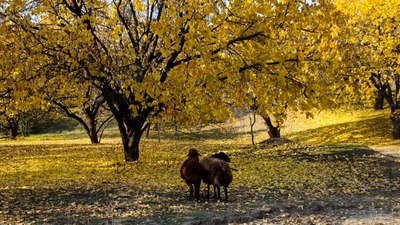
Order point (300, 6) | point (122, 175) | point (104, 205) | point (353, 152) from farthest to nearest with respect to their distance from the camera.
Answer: point (353, 152) → point (122, 175) → point (300, 6) → point (104, 205)

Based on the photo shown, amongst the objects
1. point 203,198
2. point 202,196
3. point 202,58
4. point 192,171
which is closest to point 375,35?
point 202,58

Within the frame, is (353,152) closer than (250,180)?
No

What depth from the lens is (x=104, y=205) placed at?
1054 centimetres

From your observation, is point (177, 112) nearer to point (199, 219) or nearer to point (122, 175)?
point (122, 175)

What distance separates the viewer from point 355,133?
122 ft

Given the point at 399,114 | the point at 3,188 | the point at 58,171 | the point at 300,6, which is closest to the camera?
the point at 300,6

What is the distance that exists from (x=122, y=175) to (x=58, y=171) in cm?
378

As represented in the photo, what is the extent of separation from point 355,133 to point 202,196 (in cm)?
2926

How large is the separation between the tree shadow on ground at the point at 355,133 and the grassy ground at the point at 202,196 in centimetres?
1227

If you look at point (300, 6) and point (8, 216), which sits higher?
point (300, 6)

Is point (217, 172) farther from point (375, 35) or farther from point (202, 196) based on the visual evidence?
point (375, 35)

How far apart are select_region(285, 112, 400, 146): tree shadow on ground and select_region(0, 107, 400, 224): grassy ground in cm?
1227

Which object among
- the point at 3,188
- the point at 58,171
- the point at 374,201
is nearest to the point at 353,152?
the point at 374,201

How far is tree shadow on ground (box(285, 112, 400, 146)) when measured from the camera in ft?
111
